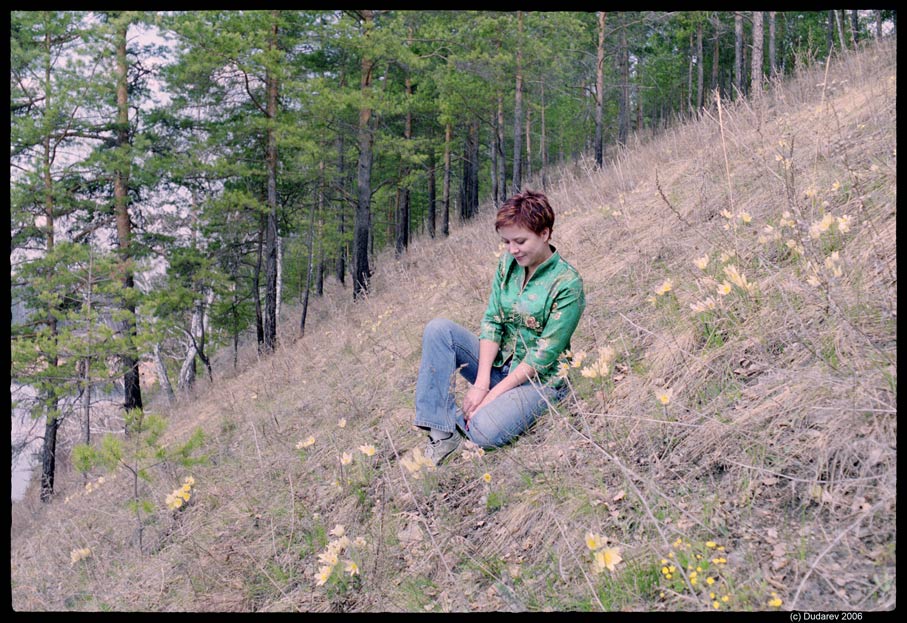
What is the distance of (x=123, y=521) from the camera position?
434cm

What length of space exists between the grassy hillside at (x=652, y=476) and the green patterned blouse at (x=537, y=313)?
273mm

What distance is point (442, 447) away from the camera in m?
2.77

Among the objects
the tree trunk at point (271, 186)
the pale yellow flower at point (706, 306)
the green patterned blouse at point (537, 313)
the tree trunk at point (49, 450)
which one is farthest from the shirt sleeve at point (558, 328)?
the tree trunk at point (49, 450)

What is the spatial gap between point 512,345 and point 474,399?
34 centimetres

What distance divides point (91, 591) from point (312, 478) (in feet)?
4.42

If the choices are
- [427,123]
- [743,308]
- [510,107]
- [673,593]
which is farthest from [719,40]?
[673,593]

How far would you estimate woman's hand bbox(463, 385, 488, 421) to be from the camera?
2.70m

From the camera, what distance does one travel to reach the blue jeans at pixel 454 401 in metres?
2.60

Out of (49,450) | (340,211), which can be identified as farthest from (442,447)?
(340,211)

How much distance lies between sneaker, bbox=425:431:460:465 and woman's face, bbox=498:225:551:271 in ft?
2.97

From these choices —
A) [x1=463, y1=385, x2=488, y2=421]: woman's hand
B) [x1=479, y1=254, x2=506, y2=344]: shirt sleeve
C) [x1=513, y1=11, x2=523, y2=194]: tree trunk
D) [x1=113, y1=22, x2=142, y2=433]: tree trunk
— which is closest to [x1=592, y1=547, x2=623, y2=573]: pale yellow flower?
[x1=463, y1=385, x2=488, y2=421]: woman's hand

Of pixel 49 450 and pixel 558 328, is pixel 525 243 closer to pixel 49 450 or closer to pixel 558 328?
pixel 558 328

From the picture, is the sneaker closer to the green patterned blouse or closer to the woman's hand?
the woman's hand

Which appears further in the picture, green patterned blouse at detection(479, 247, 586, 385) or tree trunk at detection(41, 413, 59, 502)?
tree trunk at detection(41, 413, 59, 502)
